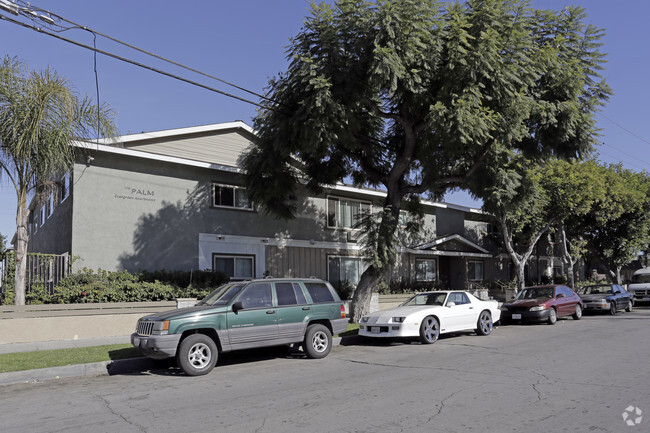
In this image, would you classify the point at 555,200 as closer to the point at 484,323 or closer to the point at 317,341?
the point at 484,323

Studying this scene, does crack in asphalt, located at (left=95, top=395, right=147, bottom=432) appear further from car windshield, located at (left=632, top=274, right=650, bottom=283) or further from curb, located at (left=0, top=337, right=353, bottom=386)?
car windshield, located at (left=632, top=274, right=650, bottom=283)

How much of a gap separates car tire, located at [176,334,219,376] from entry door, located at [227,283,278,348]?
471 mm

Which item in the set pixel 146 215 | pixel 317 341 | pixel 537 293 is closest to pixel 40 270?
pixel 146 215

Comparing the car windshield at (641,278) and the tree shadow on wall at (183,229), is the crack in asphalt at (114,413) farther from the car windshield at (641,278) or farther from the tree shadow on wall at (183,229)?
the car windshield at (641,278)

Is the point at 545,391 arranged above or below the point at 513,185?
below

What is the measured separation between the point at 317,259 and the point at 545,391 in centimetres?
1584

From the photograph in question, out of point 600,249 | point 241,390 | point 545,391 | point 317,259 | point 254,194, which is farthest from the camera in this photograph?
point 600,249

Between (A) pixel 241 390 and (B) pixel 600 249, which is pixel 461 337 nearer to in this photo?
(A) pixel 241 390

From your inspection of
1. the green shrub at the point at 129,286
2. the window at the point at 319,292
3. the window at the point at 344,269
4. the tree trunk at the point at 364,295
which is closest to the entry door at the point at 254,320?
the window at the point at 319,292

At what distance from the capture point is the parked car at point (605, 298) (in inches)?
873

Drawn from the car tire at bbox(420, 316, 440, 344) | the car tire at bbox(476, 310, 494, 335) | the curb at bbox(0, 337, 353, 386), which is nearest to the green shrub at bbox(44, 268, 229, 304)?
the curb at bbox(0, 337, 353, 386)

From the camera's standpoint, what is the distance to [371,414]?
6.28 metres

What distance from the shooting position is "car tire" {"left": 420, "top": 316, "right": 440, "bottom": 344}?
13070 millimetres

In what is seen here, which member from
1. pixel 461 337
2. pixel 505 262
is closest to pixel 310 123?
pixel 461 337
